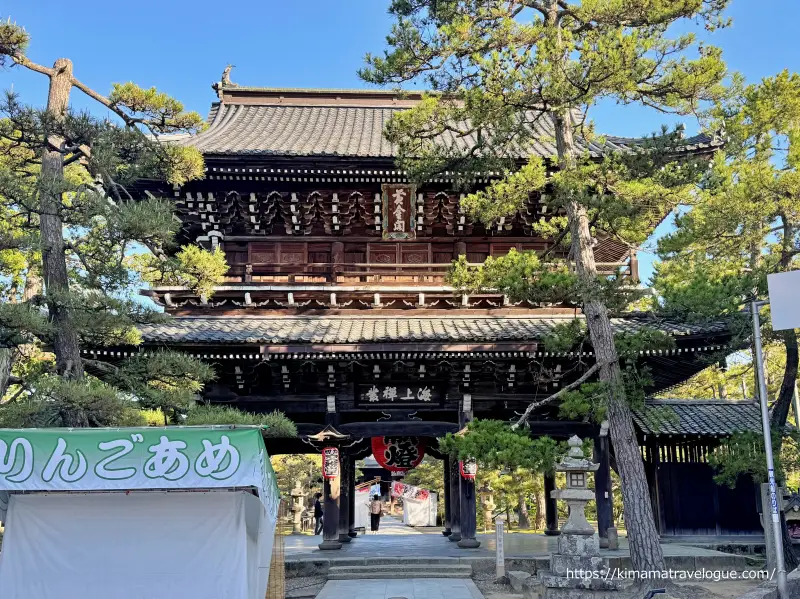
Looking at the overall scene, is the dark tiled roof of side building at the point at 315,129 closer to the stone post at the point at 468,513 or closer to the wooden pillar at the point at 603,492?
the wooden pillar at the point at 603,492

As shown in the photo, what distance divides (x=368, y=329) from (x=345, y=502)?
6491 mm

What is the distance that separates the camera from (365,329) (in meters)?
13.9

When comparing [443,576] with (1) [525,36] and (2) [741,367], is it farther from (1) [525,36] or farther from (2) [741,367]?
(2) [741,367]

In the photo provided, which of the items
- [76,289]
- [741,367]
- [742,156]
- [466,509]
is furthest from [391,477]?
[76,289]

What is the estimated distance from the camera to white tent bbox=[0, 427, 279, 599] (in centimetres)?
735

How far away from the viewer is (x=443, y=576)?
12.7m

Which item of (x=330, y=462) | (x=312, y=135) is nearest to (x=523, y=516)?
(x=330, y=462)

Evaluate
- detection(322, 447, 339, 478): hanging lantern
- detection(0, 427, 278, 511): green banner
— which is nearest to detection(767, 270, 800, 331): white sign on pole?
detection(0, 427, 278, 511): green banner

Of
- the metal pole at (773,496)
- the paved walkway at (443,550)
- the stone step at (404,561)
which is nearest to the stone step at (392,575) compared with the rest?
the stone step at (404,561)

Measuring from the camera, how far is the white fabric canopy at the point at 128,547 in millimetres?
7605

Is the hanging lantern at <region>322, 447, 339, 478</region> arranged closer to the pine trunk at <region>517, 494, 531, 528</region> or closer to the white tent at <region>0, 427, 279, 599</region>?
the white tent at <region>0, 427, 279, 599</region>

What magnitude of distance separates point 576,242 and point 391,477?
85.3 ft

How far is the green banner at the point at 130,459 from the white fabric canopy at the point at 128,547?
0.51 meters

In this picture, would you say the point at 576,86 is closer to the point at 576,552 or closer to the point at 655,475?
the point at 576,552
